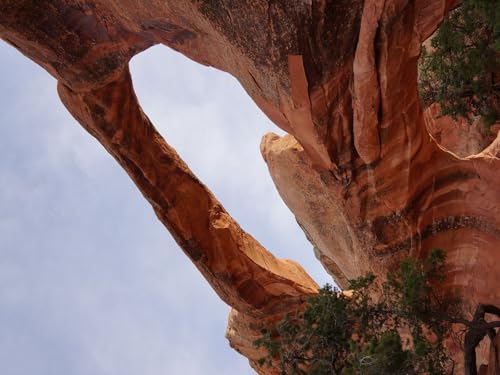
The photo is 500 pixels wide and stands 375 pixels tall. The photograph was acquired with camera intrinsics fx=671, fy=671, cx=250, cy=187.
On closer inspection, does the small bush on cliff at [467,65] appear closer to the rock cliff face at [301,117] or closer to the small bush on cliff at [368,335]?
the rock cliff face at [301,117]

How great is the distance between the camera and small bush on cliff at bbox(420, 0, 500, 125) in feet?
51.8

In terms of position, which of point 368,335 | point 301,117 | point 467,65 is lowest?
point 368,335

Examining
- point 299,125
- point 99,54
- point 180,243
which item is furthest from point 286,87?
point 180,243

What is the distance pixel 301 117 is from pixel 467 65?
541cm

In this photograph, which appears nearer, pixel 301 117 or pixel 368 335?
pixel 368 335

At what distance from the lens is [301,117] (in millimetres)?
12805

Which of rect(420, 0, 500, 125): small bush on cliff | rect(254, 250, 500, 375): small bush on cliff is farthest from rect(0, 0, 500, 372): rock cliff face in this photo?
rect(420, 0, 500, 125): small bush on cliff

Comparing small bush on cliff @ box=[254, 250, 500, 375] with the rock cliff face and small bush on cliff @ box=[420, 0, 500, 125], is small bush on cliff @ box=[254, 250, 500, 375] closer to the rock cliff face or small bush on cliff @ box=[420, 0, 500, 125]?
the rock cliff face

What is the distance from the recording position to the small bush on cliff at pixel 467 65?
51.8 ft

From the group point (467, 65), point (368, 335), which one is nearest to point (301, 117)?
point (368, 335)

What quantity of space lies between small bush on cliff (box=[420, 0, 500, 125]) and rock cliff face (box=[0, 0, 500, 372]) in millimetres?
2178

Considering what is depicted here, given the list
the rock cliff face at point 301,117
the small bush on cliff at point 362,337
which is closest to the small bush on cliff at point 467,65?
the rock cliff face at point 301,117

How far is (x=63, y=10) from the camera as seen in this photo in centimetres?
1695

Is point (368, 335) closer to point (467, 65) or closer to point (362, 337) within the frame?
point (362, 337)
